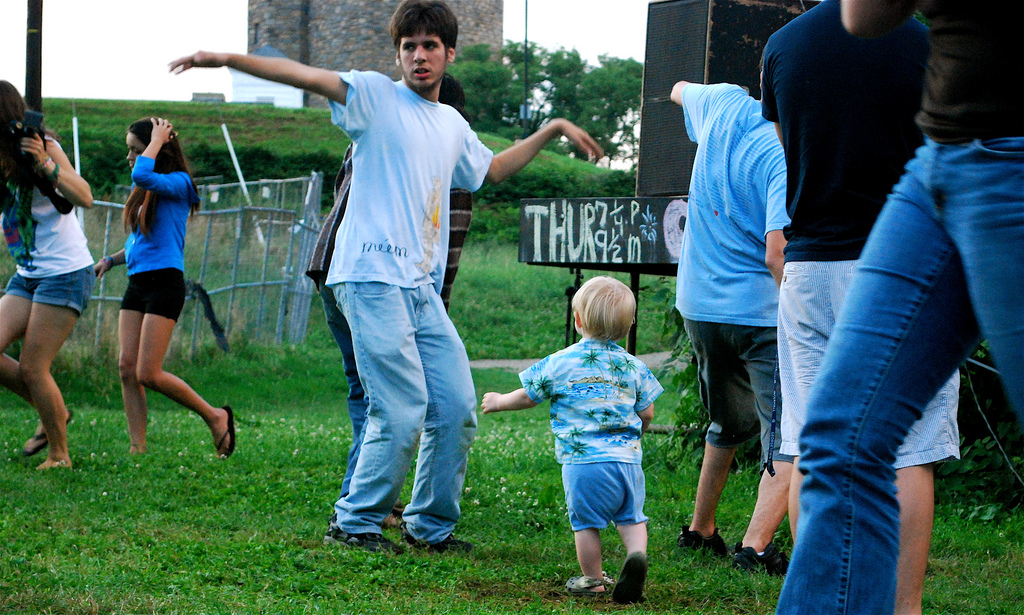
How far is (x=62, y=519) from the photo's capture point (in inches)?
188

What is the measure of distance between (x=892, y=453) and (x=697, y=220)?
2517 mm

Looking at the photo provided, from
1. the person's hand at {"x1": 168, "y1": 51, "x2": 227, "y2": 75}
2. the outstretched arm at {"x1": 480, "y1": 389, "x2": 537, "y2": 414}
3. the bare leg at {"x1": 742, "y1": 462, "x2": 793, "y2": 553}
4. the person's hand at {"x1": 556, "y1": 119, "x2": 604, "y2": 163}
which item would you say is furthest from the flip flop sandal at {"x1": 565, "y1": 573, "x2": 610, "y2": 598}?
the person's hand at {"x1": 168, "y1": 51, "x2": 227, "y2": 75}

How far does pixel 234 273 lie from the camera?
14.7 metres

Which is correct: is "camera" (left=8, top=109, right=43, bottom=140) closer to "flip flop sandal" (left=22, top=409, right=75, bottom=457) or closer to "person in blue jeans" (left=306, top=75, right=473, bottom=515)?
"flip flop sandal" (left=22, top=409, right=75, bottom=457)

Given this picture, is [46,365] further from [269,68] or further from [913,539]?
[913,539]

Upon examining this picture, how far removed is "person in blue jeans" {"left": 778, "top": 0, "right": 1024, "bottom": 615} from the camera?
16.7 feet

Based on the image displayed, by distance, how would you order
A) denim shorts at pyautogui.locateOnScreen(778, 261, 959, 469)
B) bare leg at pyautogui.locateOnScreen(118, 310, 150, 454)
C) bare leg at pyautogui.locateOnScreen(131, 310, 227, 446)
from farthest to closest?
bare leg at pyautogui.locateOnScreen(118, 310, 150, 454) → bare leg at pyautogui.locateOnScreen(131, 310, 227, 446) → denim shorts at pyautogui.locateOnScreen(778, 261, 959, 469)

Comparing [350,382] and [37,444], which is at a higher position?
[350,382]

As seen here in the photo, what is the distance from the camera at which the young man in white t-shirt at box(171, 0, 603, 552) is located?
14.0 ft

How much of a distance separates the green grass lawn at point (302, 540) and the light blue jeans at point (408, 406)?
0.26 metres

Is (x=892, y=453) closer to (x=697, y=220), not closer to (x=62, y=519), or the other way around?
(x=697, y=220)

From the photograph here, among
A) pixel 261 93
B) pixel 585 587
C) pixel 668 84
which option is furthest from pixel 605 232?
pixel 261 93

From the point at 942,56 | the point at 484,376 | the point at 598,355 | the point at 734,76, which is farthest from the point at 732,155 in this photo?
the point at 484,376

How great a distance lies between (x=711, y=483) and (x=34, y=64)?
9571mm
